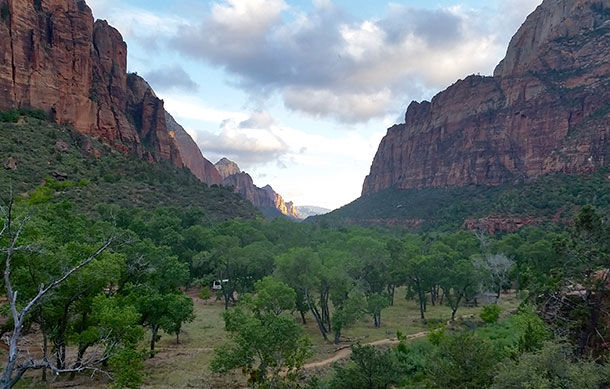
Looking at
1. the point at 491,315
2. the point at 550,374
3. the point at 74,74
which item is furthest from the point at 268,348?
the point at 74,74

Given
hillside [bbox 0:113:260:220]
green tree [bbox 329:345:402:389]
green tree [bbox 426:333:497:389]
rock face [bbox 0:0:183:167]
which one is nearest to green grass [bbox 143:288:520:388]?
green tree [bbox 329:345:402:389]

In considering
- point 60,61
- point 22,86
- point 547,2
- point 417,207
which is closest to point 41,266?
point 22,86

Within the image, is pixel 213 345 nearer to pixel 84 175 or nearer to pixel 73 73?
pixel 84 175

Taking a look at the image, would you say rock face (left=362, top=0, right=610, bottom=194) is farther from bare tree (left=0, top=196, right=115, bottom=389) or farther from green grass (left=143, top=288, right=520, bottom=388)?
bare tree (left=0, top=196, right=115, bottom=389)

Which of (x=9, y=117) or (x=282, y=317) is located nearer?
(x=282, y=317)

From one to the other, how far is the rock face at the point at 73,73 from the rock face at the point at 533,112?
323 feet

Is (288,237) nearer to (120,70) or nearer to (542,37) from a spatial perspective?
(120,70)

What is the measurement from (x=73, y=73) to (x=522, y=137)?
4698 inches

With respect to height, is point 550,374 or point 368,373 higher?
point 550,374

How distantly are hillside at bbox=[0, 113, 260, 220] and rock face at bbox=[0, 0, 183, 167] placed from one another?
6.04 meters

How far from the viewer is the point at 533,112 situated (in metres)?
117

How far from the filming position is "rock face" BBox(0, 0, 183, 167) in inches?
2867

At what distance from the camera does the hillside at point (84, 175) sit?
2183 inches

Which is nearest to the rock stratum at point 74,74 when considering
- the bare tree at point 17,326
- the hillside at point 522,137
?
the hillside at point 522,137
